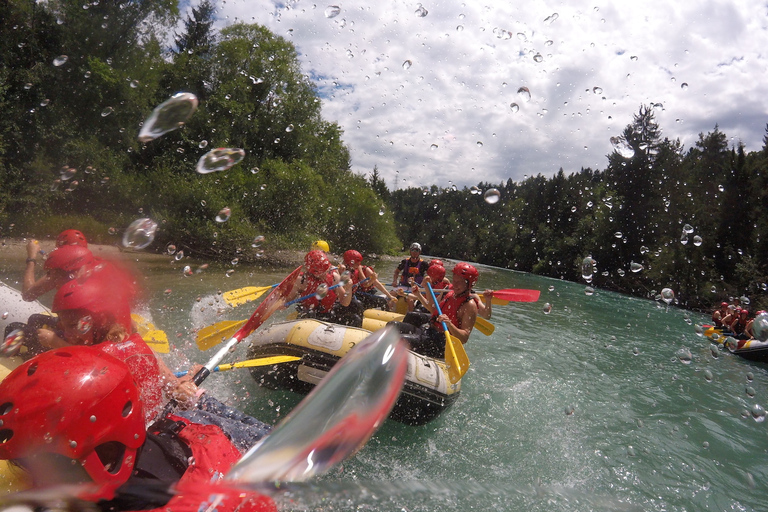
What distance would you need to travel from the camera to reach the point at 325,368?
13.3ft

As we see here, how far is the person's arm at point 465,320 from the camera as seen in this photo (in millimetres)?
4713

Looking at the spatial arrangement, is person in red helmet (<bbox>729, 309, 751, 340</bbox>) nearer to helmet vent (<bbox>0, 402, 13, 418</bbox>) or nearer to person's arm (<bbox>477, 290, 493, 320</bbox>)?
person's arm (<bbox>477, 290, 493, 320</bbox>)

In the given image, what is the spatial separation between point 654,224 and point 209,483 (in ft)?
109

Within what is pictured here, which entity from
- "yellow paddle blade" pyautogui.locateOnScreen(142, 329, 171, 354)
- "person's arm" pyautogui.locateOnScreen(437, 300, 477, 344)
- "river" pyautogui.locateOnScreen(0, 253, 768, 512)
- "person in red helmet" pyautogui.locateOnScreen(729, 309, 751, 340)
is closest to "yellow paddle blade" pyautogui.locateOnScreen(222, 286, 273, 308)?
"river" pyautogui.locateOnScreen(0, 253, 768, 512)

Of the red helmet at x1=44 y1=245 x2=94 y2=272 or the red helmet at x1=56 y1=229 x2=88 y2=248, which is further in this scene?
the red helmet at x1=56 y1=229 x2=88 y2=248

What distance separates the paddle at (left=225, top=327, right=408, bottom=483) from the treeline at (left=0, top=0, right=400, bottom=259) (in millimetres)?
14273

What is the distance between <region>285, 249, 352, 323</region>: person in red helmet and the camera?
16.7 feet

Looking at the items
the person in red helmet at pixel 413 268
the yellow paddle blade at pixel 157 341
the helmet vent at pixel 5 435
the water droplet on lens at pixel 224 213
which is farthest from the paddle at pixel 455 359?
the water droplet on lens at pixel 224 213

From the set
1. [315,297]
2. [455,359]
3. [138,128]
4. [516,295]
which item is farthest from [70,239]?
[138,128]

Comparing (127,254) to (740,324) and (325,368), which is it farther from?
(740,324)

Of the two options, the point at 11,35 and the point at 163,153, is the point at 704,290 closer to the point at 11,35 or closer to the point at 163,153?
the point at 163,153

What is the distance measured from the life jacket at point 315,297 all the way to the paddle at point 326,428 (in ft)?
11.4

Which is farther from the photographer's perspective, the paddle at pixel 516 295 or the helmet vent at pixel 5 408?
the paddle at pixel 516 295

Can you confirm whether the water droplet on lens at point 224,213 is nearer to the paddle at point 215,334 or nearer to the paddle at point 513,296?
the paddle at point 215,334
